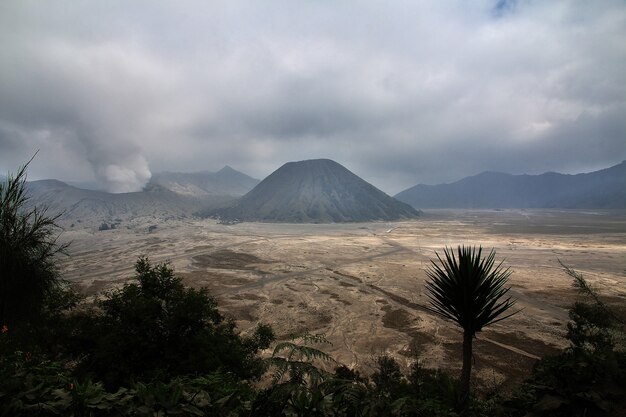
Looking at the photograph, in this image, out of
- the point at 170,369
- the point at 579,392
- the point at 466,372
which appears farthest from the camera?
the point at 170,369

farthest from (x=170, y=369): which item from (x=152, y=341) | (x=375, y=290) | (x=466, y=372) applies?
(x=375, y=290)

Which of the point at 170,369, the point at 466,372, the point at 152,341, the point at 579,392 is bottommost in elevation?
the point at 170,369

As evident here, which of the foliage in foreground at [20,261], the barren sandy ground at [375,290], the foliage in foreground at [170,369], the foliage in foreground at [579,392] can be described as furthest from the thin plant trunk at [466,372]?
the foliage in foreground at [20,261]

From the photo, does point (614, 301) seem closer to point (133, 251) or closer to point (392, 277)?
point (392, 277)

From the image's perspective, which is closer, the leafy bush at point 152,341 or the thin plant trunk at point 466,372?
the thin plant trunk at point 466,372

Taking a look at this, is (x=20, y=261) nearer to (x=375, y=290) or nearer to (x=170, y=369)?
(x=170, y=369)

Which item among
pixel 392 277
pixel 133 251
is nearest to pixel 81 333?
pixel 392 277

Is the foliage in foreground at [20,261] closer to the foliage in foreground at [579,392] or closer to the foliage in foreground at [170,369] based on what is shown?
the foliage in foreground at [170,369]

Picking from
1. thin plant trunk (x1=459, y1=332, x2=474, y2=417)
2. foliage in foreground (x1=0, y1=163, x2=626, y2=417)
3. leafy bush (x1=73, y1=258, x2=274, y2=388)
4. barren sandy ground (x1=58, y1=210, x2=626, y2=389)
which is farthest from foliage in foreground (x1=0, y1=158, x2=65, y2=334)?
barren sandy ground (x1=58, y1=210, x2=626, y2=389)
